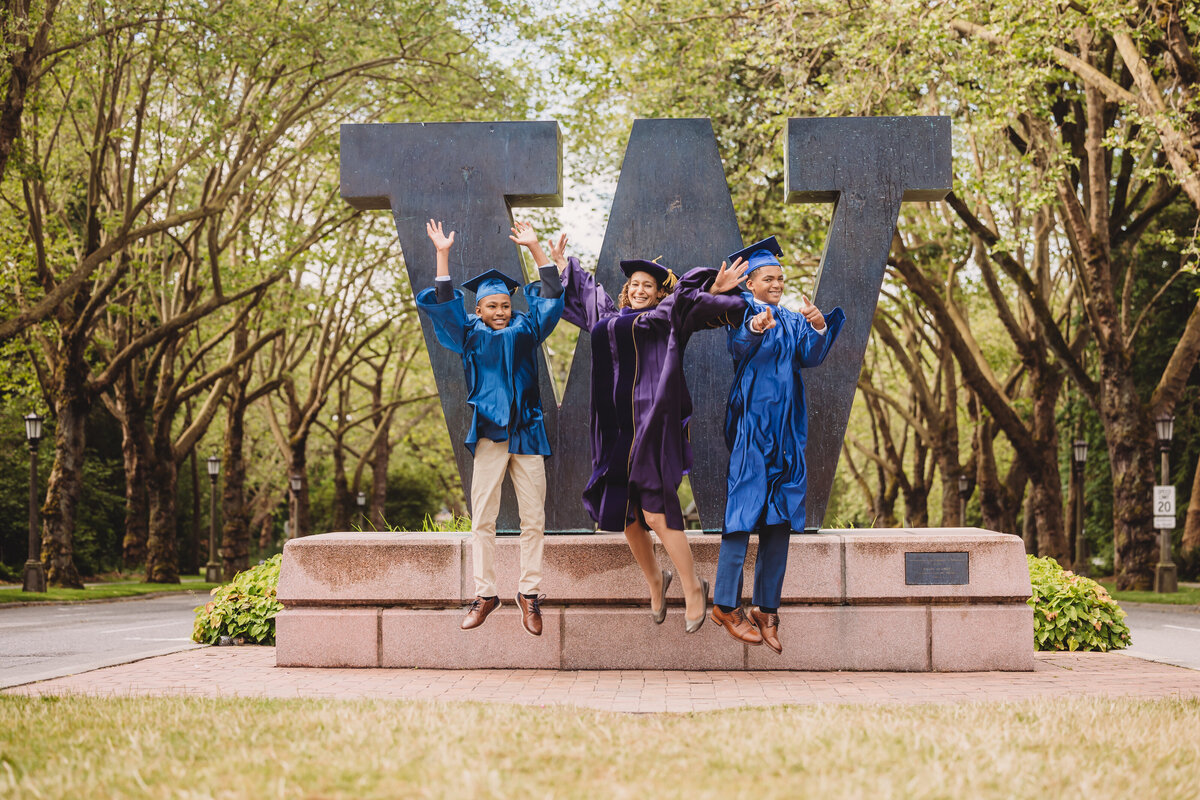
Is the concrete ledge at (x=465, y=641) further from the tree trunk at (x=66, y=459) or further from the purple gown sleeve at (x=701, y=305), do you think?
the tree trunk at (x=66, y=459)

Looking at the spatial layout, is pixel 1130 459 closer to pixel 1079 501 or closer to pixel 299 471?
pixel 1079 501

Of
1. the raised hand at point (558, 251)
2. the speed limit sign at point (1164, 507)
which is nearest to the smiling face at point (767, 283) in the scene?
the raised hand at point (558, 251)

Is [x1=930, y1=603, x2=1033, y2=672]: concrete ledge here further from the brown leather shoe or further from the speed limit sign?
the speed limit sign

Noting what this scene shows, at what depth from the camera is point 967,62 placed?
14812 millimetres

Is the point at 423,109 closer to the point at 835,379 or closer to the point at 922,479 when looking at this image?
the point at 835,379

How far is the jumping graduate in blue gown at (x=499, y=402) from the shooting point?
6945 millimetres

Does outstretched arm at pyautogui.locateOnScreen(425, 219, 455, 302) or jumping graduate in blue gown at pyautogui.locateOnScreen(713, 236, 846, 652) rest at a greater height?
outstretched arm at pyautogui.locateOnScreen(425, 219, 455, 302)

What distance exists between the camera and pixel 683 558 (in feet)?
21.6

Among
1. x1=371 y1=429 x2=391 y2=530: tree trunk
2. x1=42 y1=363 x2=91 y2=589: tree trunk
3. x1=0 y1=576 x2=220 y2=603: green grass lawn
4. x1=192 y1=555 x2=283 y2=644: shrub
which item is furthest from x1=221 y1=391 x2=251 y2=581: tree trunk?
x1=192 y1=555 x2=283 y2=644: shrub

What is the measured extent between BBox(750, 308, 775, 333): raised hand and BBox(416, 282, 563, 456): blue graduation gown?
1.31 metres

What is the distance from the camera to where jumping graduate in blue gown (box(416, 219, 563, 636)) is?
6.95 m

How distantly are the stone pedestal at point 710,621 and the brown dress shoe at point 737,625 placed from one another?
0.69 meters

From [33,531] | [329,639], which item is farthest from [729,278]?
[33,531]

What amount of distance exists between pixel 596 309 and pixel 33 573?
16.4 m
